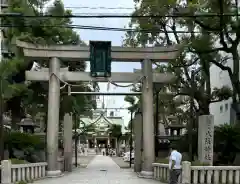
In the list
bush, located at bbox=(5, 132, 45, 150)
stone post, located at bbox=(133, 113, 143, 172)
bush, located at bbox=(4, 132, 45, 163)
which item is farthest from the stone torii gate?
stone post, located at bbox=(133, 113, 143, 172)

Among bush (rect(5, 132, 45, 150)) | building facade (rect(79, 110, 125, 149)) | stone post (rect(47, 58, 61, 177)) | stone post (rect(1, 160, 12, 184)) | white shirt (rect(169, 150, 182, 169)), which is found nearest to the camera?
white shirt (rect(169, 150, 182, 169))

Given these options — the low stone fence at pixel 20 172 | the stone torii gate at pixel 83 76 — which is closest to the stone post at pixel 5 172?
the low stone fence at pixel 20 172

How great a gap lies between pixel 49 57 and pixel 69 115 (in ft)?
18.3

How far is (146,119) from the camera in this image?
65.1 feet

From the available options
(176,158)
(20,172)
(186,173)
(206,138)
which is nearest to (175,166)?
(176,158)

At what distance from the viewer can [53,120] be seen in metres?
19.5

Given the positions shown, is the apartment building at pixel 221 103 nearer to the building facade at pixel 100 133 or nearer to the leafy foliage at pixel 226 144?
the leafy foliage at pixel 226 144

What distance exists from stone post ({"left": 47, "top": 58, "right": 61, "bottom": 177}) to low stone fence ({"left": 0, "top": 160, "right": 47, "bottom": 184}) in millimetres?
474

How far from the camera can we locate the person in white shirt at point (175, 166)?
14.1 meters

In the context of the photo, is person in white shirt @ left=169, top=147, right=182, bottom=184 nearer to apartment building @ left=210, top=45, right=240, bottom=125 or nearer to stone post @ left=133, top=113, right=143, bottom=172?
stone post @ left=133, top=113, right=143, bottom=172

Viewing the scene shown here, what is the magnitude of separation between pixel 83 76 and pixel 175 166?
7675mm

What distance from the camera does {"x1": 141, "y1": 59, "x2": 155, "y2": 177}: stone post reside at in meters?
19.4

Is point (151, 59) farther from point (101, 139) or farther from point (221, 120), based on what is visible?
point (101, 139)

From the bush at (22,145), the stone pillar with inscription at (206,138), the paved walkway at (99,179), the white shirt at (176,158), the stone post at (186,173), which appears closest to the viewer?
the white shirt at (176,158)
